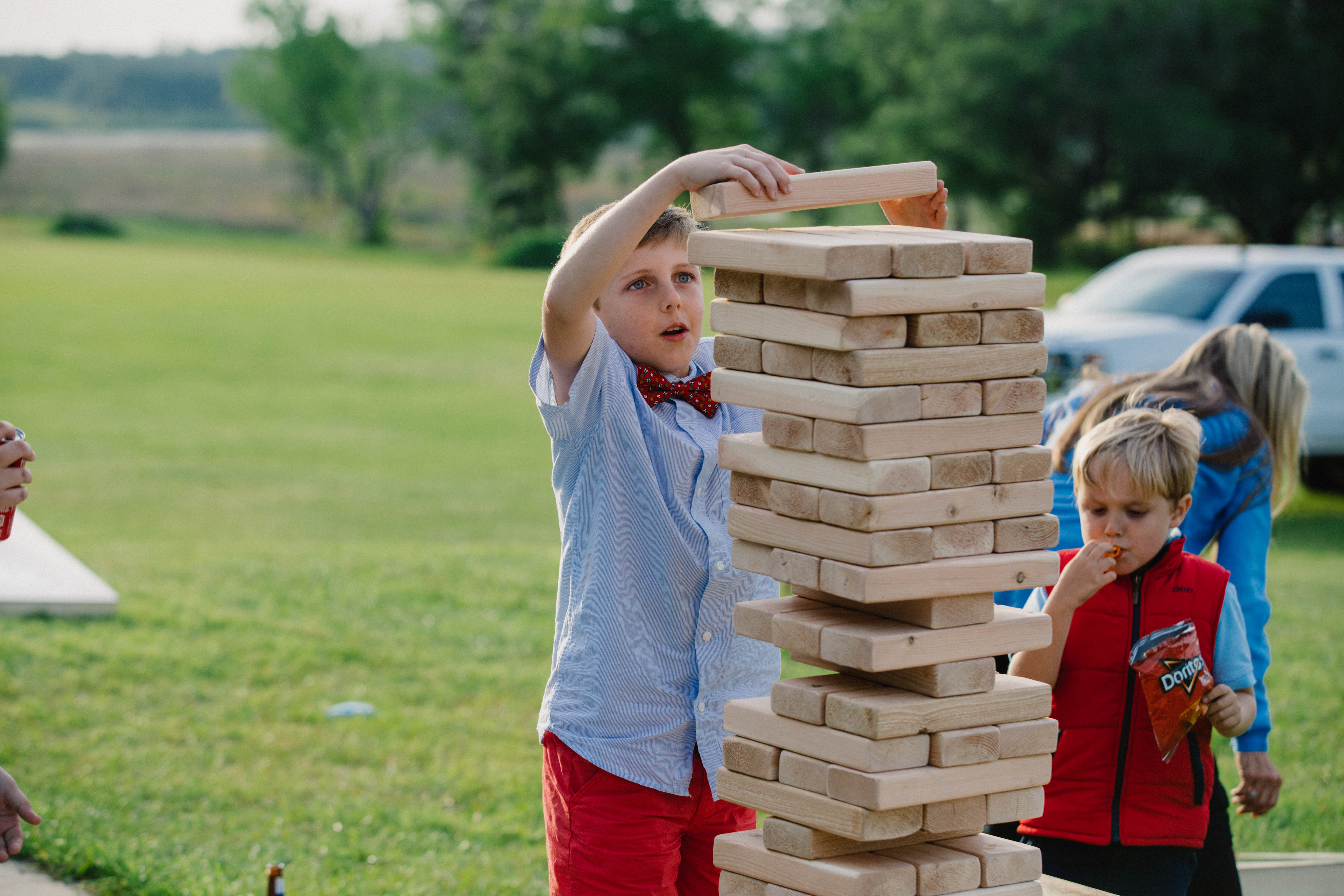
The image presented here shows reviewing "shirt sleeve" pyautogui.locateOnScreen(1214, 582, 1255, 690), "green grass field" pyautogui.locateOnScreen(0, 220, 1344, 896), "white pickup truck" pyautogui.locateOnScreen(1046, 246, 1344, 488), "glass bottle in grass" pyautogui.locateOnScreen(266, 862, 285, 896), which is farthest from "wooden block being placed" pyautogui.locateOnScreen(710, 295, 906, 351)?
"white pickup truck" pyautogui.locateOnScreen(1046, 246, 1344, 488)

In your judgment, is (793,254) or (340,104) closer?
(793,254)

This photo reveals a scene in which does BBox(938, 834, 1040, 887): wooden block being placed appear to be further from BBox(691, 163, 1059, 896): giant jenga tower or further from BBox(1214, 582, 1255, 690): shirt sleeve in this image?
BBox(1214, 582, 1255, 690): shirt sleeve

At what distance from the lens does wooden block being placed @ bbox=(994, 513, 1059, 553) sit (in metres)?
2.63

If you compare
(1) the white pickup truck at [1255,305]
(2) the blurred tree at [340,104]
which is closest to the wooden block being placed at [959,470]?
(1) the white pickup truck at [1255,305]

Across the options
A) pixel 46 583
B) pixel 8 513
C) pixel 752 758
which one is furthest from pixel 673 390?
pixel 46 583

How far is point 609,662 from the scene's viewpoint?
2959 mm

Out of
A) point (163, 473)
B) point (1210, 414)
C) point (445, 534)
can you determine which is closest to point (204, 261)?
point (163, 473)

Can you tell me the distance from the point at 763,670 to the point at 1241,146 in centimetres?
3800

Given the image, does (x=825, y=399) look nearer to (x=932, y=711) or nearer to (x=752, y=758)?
(x=932, y=711)

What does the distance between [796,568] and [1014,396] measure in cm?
52

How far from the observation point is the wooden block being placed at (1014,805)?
2.67m

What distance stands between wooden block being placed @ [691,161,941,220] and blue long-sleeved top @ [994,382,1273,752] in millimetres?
1547

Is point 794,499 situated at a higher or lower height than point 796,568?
higher

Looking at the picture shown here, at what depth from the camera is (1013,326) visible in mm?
2592
